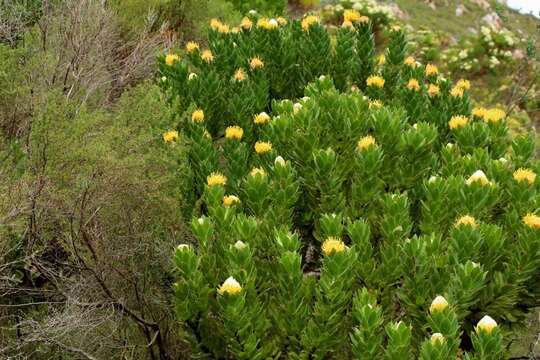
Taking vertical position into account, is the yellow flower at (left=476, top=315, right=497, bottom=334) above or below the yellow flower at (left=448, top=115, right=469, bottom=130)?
below

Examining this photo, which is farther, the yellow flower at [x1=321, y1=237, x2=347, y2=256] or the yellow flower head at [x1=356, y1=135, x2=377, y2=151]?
the yellow flower head at [x1=356, y1=135, x2=377, y2=151]

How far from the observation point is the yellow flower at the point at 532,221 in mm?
3795

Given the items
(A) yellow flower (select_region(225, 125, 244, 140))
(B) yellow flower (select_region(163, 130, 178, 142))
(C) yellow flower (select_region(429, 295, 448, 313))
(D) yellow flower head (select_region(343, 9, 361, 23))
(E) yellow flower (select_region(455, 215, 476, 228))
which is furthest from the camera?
(D) yellow flower head (select_region(343, 9, 361, 23))

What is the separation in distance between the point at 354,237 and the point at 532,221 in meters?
1.02

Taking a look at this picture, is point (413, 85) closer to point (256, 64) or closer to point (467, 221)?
point (256, 64)

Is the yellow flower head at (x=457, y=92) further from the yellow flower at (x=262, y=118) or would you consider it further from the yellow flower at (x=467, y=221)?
the yellow flower at (x=467, y=221)

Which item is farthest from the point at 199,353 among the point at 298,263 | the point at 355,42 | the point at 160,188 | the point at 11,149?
the point at 355,42

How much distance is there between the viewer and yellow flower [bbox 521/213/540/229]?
3795mm

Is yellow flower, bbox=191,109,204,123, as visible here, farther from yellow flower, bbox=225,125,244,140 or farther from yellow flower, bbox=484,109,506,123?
yellow flower, bbox=484,109,506,123

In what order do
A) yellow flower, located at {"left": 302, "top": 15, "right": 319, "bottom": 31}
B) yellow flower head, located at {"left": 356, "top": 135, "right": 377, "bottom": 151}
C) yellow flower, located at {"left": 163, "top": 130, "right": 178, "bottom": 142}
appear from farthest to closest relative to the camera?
yellow flower, located at {"left": 302, "top": 15, "right": 319, "bottom": 31} → yellow flower, located at {"left": 163, "top": 130, "right": 178, "bottom": 142} → yellow flower head, located at {"left": 356, "top": 135, "right": 377, "bottom": 151}

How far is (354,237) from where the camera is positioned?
3832 mm

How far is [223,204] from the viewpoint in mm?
4145

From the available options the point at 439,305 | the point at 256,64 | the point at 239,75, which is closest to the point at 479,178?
the point at 439,305

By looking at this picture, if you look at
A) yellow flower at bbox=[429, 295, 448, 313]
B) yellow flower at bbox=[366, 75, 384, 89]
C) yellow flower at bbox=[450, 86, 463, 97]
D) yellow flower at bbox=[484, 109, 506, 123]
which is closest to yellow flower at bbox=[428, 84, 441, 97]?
yellow flower at bbox=[450, 86, 463, 97]
